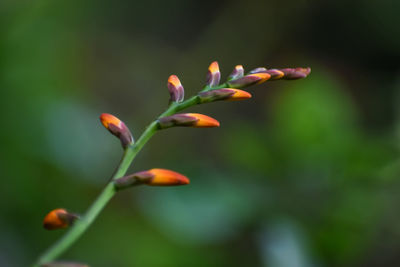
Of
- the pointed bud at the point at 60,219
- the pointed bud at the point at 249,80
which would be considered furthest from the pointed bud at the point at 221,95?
the pointed bud at the point at 60,219

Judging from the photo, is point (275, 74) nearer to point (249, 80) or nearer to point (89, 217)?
point (249, 80)

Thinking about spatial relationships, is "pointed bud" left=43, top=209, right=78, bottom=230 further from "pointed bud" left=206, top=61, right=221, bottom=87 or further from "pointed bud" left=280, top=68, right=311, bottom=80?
"pointed bud" left=280, top=68, right=311, bottom=80

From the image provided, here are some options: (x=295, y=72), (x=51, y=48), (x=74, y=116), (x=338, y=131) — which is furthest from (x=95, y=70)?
A: (x=295, y=72)

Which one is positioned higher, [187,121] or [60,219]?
[187,121]

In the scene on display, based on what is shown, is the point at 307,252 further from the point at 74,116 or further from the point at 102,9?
the point at 102,9

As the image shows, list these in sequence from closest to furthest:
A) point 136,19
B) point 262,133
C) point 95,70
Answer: point 262,133, point 95,70, point 136,19

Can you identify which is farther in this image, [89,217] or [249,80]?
[249,80]

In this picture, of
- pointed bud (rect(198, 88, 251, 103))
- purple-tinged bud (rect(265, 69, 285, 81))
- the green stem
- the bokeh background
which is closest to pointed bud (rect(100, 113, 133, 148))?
the green stem

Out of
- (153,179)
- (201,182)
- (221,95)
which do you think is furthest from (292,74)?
(201,182)
